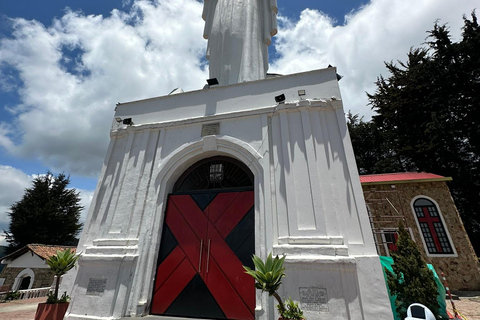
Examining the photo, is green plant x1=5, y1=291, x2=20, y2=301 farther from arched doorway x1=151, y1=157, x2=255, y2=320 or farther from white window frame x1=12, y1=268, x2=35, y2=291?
arched doorway x1=151, y1=157, x2=255, y2=320

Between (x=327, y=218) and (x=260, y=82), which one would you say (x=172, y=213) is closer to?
(x=327, y=218)

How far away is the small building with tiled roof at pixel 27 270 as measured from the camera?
13172mm

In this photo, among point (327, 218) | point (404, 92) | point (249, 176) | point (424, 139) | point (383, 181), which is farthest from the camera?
point (404, 92)

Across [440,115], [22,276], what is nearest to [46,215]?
[22,276]

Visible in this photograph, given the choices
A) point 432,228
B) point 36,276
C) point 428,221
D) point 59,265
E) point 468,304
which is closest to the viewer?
point 59,265

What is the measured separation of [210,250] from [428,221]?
36.7 ft

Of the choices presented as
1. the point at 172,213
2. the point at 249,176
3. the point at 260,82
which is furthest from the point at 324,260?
the point at 260,82

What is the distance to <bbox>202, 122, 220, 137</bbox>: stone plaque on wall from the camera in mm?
5891

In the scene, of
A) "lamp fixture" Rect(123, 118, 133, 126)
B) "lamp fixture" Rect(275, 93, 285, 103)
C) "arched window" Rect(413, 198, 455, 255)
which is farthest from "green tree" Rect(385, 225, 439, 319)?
"lamp fixture" Rect(123, 118, 133, 126)

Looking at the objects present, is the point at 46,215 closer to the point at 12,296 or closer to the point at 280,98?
the point at 12,296

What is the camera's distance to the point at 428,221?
1059 cm

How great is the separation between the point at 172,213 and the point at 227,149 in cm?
209

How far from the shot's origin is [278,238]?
436 cm

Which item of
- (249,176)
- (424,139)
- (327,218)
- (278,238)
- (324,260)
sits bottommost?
(324,260)
